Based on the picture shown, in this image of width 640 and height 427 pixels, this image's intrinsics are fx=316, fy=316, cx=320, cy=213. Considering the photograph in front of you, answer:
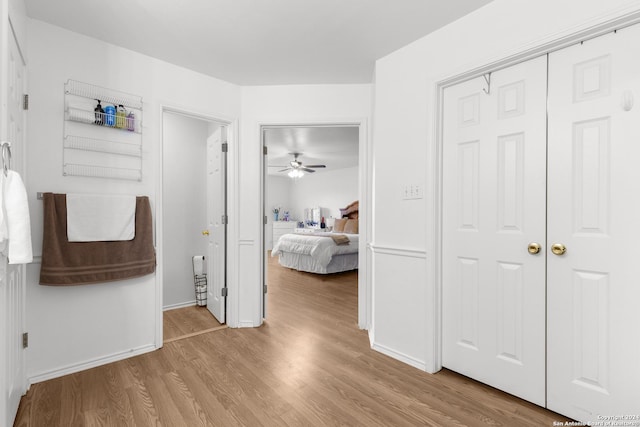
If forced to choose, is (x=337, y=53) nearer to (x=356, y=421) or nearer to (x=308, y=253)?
(x=356, y=421)

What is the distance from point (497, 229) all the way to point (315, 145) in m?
4.08

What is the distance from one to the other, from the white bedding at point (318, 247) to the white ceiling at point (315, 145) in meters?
1.64

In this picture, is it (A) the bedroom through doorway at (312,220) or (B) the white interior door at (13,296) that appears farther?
(A) the bedroom through doorway at (312,220)

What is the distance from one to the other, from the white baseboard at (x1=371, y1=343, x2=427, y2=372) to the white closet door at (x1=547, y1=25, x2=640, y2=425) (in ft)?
2.39

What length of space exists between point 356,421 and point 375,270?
1145mm

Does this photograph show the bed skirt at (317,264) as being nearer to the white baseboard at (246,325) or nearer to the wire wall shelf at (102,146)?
the white baseboard at (246,325)

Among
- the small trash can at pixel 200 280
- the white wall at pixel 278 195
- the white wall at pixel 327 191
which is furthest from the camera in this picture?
the white wall at pixel 278 195

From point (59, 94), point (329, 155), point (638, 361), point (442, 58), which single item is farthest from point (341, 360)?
point (329, 155)

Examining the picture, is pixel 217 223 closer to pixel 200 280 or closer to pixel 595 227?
pixel 200 280

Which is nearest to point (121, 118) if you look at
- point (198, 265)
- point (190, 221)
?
point (190, 221)

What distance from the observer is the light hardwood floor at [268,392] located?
168 centimetres

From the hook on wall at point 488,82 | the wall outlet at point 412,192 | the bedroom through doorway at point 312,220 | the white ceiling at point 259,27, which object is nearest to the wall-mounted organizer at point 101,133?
the white ceiling at point 259,27

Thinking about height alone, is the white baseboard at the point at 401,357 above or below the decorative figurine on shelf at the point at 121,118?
below

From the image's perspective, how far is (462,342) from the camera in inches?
82.9
